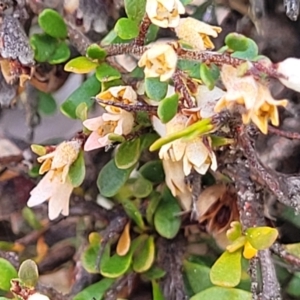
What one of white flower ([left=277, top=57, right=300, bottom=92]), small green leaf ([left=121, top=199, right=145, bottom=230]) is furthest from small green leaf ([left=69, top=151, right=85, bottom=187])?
white flower ([left=277, top=57, right=300, bottom=92])

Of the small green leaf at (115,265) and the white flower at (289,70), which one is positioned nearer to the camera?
the white flower at (289,70)

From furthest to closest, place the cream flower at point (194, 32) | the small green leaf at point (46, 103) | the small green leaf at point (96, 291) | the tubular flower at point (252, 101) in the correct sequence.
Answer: the small green leaf at point (46, 103), the small green leaf at point (96, 291), the cream flower at point (194, 32), the tubular flower at point (252, 101)

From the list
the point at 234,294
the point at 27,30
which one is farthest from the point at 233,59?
the point at 27,30

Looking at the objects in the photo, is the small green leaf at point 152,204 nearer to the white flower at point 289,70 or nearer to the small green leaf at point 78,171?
the small green leaf at point 78,171

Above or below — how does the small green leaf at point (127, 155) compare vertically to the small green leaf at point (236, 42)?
below

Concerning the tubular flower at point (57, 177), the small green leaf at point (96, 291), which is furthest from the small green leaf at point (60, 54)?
the small green leaf at point (96, 291)

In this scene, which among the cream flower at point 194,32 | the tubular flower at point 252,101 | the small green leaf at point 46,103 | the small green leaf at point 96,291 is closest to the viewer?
the tubular flower at point 252,101

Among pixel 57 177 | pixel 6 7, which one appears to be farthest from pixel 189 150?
pixel 6 7
